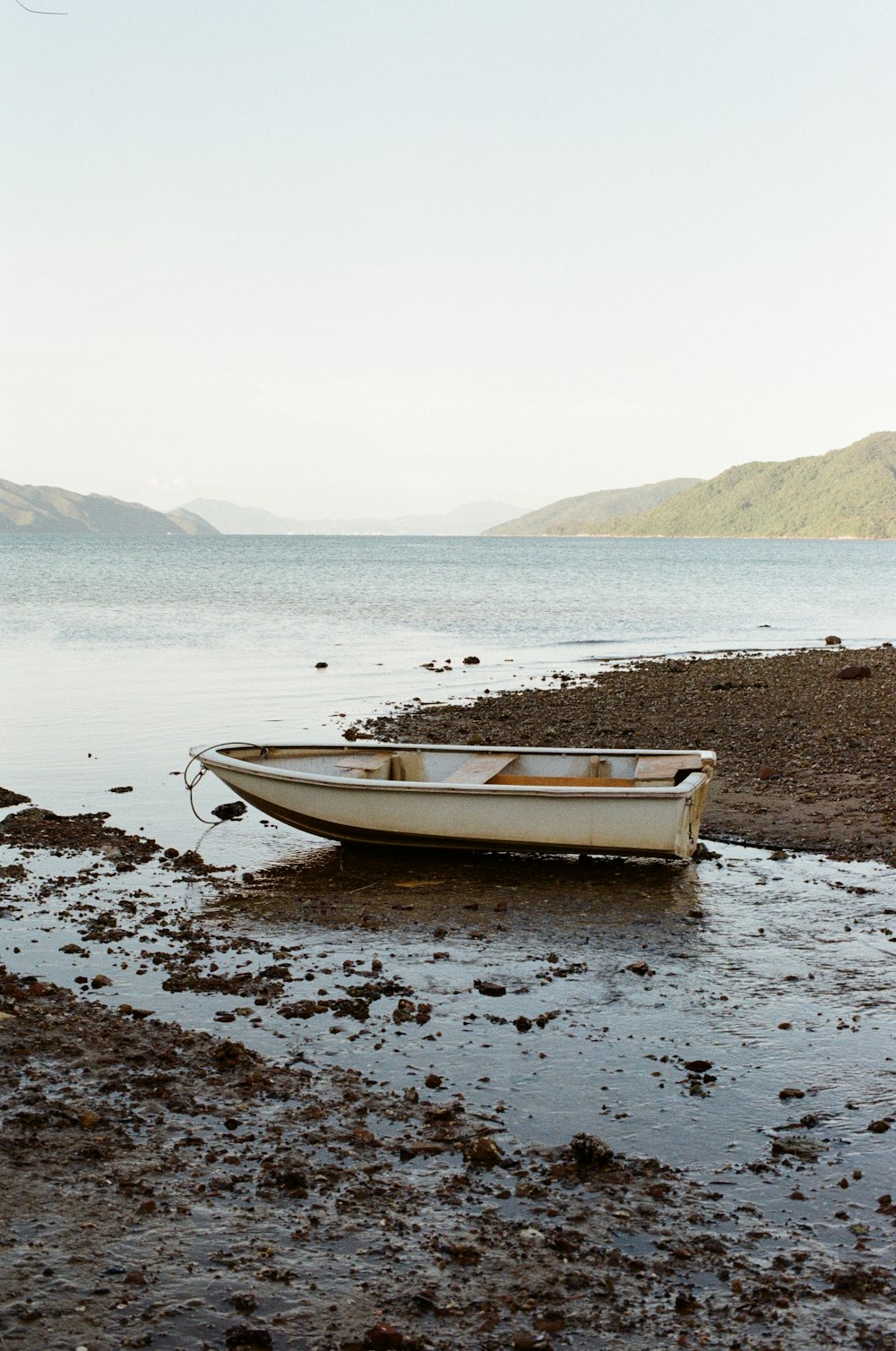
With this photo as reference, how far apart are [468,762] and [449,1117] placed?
22.1 feet

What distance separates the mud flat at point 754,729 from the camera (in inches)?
492

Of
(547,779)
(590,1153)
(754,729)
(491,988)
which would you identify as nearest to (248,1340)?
(590,1153)

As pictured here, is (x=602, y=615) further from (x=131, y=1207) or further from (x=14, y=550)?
(x=14, y=550)

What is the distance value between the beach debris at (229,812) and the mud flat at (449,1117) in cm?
317

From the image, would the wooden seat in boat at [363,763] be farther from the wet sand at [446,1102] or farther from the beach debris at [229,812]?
the beach debris at [229,812]

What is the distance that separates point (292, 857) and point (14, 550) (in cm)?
14551

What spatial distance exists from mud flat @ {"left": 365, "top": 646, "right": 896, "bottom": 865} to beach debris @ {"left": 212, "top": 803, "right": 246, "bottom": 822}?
15.0 ft

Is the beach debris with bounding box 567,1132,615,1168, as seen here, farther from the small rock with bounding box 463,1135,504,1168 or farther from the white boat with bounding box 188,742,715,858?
the white boat with bounding box 188,742,715,858

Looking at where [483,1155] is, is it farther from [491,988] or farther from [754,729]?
[754,729]

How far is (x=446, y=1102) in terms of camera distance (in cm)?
636

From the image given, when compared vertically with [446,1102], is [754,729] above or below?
above

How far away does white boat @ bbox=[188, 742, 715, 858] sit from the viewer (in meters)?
11.0

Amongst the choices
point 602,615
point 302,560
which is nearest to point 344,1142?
point 602,615

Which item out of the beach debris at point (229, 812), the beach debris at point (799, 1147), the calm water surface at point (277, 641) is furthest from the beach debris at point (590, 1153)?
the beach debris at point (229, 812)
